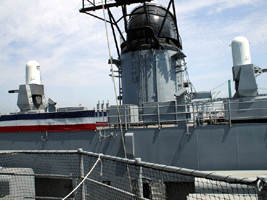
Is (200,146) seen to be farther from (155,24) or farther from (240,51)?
(155,24)

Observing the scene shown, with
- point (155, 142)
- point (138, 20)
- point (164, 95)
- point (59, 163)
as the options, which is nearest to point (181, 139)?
point (155, 142)

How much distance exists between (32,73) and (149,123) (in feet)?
30.5

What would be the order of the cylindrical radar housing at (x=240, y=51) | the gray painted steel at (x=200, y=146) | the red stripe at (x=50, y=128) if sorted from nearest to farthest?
the gray painted steel at (x=200, y=146)
the red stripe at (x=50, y=128)
the cylindrical radar housing at (x=240, y=51)

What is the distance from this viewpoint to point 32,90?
13758 mm

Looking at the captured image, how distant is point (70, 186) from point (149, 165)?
831 centimetres

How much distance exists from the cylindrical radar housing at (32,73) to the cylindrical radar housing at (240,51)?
39.4 feet

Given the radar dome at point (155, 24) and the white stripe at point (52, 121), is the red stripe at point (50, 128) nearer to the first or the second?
the white stripe at point (52, 121)

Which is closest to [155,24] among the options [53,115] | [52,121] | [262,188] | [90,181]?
[53,115]

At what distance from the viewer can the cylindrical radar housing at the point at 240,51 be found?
966 cm

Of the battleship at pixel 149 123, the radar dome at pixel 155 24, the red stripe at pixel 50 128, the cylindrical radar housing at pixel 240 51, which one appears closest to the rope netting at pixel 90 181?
the battleship at pixel 149 123

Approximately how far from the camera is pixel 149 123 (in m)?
9.57

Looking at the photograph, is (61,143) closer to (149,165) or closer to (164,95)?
(164,95)

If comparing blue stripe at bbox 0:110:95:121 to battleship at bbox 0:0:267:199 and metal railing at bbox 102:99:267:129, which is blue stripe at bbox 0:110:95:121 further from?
metal railing at bbox 102:99:267:129

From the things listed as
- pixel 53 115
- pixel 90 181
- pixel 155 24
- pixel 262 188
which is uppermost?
pixel 155 24
